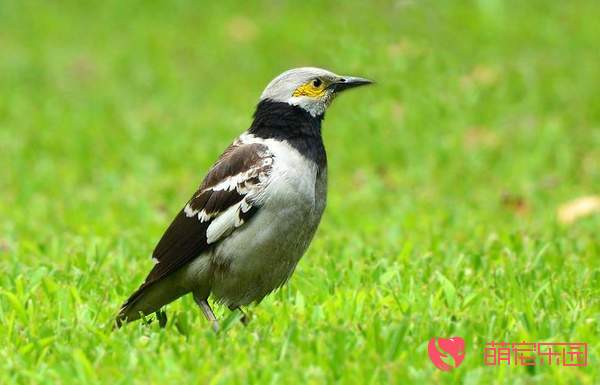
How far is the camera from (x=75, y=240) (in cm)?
832

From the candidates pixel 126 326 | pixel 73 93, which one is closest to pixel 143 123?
pixel 73 93

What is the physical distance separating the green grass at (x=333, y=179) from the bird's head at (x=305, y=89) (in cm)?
103

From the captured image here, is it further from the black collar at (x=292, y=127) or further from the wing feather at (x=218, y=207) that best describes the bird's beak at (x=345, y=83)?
the wing feather at (x=218, y=207)

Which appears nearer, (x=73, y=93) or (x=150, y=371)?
(x=150, y=371)

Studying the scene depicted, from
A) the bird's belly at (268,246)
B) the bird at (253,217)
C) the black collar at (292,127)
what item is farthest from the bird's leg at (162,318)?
the black collar at (292,127)

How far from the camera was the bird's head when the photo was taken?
6160 millimetres

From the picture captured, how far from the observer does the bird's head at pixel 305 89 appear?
6.16 metres

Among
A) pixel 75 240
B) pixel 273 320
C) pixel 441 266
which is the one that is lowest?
pixel 273 320

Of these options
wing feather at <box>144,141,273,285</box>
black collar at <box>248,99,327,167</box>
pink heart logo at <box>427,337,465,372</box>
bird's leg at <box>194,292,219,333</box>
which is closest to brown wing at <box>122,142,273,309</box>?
wing feather at <box>144,141,273,285</box>

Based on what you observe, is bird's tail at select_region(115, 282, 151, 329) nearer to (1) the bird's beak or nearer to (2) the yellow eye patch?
(2) the yellow eye patch

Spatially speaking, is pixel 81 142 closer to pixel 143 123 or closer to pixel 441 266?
pixel 143 123

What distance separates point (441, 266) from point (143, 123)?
6535 mm

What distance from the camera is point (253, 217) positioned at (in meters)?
5.79

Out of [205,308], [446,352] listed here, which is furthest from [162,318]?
[446,352]
